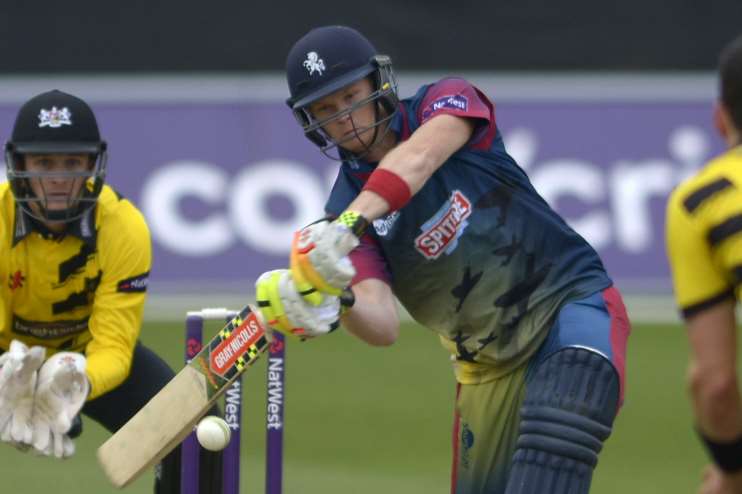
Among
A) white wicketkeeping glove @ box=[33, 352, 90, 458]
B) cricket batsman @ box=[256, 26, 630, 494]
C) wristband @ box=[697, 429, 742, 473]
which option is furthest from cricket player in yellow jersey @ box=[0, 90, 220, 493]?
wristband @ box=[697, 429, 742, 473]

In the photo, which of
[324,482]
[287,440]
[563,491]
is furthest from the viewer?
[287,440]

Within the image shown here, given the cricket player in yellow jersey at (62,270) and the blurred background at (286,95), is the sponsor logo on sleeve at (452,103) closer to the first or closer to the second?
the cricket player in yellow jersey at (62,270)

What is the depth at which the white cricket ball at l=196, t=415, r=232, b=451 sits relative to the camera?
4594 millimetres

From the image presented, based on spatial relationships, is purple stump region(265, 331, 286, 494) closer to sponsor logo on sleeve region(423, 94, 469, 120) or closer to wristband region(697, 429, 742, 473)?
sponsor logo on sleeve region(423, 94, 469, 120)

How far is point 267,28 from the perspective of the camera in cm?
1036

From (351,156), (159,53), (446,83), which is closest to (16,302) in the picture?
(351,156)

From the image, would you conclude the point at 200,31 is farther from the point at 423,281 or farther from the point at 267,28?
the point at 423,281

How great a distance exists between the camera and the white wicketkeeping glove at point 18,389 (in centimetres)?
456

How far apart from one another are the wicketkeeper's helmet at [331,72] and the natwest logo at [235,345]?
1.98ft

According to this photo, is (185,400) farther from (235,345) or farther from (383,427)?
(383,427)

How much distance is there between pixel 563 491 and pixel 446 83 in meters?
1.24

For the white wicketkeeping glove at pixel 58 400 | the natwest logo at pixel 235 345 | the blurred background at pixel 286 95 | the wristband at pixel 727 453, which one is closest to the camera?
the wristband at pixel 727 453

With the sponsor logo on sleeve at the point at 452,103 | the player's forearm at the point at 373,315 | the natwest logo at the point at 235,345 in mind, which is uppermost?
the sponsor logo on sleeve at the point at 452,103

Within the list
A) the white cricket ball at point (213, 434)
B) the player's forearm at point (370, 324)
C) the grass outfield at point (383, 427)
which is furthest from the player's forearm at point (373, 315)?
the grass outfield at point (383, 427)
